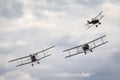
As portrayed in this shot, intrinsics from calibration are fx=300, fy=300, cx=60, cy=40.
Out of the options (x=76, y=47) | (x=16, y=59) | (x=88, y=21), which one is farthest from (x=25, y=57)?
(x=88, y=21)

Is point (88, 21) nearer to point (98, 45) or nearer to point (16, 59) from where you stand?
point (98, 45)

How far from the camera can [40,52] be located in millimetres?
123000

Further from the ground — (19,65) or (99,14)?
(99,14)

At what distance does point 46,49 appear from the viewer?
123 m

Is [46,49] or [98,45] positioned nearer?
[98,45]

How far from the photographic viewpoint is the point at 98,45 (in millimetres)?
113375

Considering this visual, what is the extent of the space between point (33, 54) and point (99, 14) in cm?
3032

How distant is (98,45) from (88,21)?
12989 millimetres

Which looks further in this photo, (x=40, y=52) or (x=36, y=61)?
(x=40, y=52)

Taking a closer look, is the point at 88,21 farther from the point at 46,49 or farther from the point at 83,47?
the point at 46,49

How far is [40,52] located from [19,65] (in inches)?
394

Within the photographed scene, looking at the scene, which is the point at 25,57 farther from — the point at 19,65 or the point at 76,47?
the point at 76,47

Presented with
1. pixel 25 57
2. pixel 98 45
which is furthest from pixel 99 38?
pixel 25 57

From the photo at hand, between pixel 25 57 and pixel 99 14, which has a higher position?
pixel 99 14
